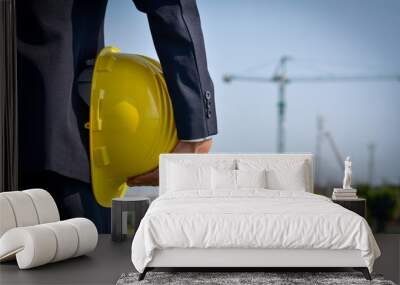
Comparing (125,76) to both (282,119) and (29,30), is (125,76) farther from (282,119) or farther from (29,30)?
(282,119)

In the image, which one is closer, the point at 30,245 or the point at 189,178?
the point at 30,245

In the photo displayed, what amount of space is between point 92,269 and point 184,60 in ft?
8.03

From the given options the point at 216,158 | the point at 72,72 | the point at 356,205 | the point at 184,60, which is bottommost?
the point at 356,205

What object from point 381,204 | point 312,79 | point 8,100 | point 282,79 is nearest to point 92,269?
point 8,100

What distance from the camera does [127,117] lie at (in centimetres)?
651

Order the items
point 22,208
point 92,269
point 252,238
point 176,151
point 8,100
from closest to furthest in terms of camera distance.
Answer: point 252,238
point 92,269
point 22,208
point 8,100
point 176,151

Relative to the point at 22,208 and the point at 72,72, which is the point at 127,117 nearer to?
the point at 72,72

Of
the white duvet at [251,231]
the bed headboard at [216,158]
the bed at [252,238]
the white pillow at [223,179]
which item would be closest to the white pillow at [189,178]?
the white pillow at [223,179]

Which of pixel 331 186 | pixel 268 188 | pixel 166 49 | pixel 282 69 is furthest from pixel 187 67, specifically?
pixel 331 186

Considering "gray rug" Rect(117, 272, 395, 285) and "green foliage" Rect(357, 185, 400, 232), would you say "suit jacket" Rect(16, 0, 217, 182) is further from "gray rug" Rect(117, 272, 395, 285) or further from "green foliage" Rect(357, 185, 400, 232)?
"gray rug" Rect(117, 272, 395, 285)

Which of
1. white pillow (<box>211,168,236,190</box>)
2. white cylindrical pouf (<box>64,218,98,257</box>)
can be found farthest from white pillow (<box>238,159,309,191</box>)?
white cylindrical pouf (<box>64,218,98,257</box>)

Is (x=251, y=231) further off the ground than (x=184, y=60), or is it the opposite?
(x=184, y=60)

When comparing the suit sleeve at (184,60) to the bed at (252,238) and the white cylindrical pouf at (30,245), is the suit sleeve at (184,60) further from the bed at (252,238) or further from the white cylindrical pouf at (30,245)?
the white cylindrical pouf at (30,245)

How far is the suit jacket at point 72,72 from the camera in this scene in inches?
256
